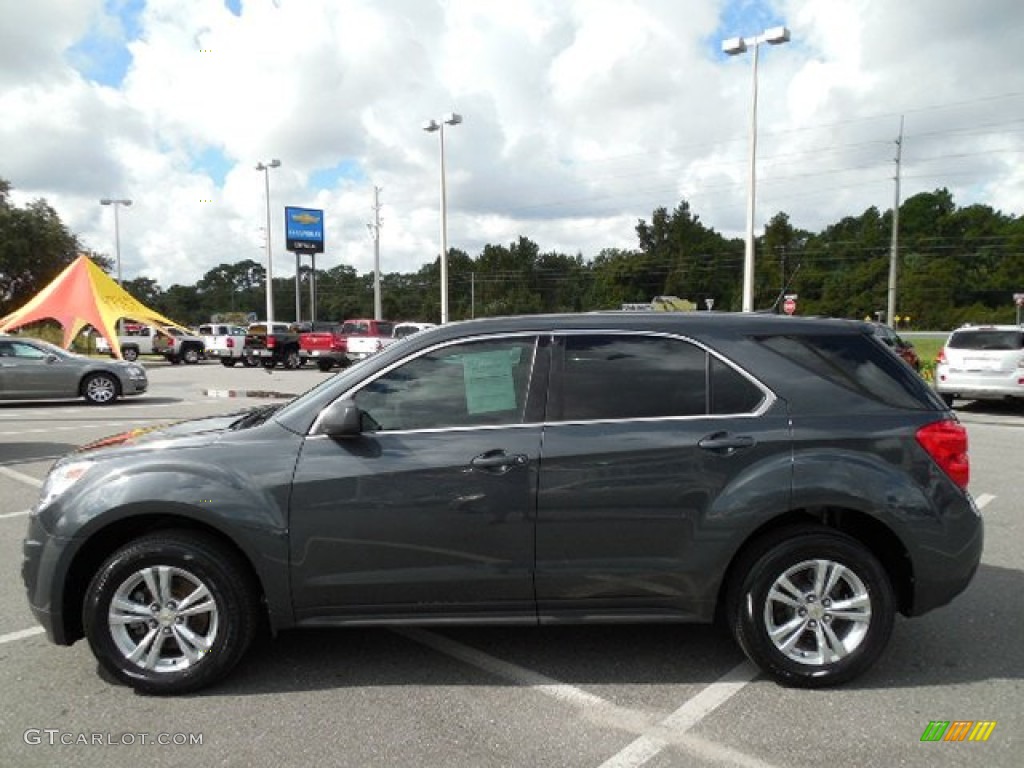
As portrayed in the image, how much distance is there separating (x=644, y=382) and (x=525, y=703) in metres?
1.56

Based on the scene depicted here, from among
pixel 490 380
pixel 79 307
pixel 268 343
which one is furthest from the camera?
pixel 268 343

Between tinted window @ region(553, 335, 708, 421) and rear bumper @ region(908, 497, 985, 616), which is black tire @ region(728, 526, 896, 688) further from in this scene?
tinted window @ region(553, 335, 708, 421)

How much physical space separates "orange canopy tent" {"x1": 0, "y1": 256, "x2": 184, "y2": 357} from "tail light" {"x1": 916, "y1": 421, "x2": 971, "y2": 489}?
80.9ft

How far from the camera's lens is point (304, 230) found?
60375mm

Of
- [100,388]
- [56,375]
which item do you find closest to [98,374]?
[100,388]

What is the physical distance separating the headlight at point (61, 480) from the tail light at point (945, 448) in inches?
154

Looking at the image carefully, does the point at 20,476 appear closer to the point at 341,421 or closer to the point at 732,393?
the point at 341,421

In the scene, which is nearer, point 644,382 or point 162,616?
point 162,616

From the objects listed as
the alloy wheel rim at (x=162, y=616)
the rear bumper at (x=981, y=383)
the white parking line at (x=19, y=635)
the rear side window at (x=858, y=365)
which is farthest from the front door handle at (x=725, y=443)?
the rear bumper at (x=981, y=383)

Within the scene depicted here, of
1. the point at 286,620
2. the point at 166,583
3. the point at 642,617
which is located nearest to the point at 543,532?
the point at 642,617

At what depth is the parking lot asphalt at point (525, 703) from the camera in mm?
3086

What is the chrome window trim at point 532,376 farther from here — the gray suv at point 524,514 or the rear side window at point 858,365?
the rear side window at point 858,365

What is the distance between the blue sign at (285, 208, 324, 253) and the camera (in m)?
59.7

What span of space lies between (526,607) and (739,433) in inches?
50.0
